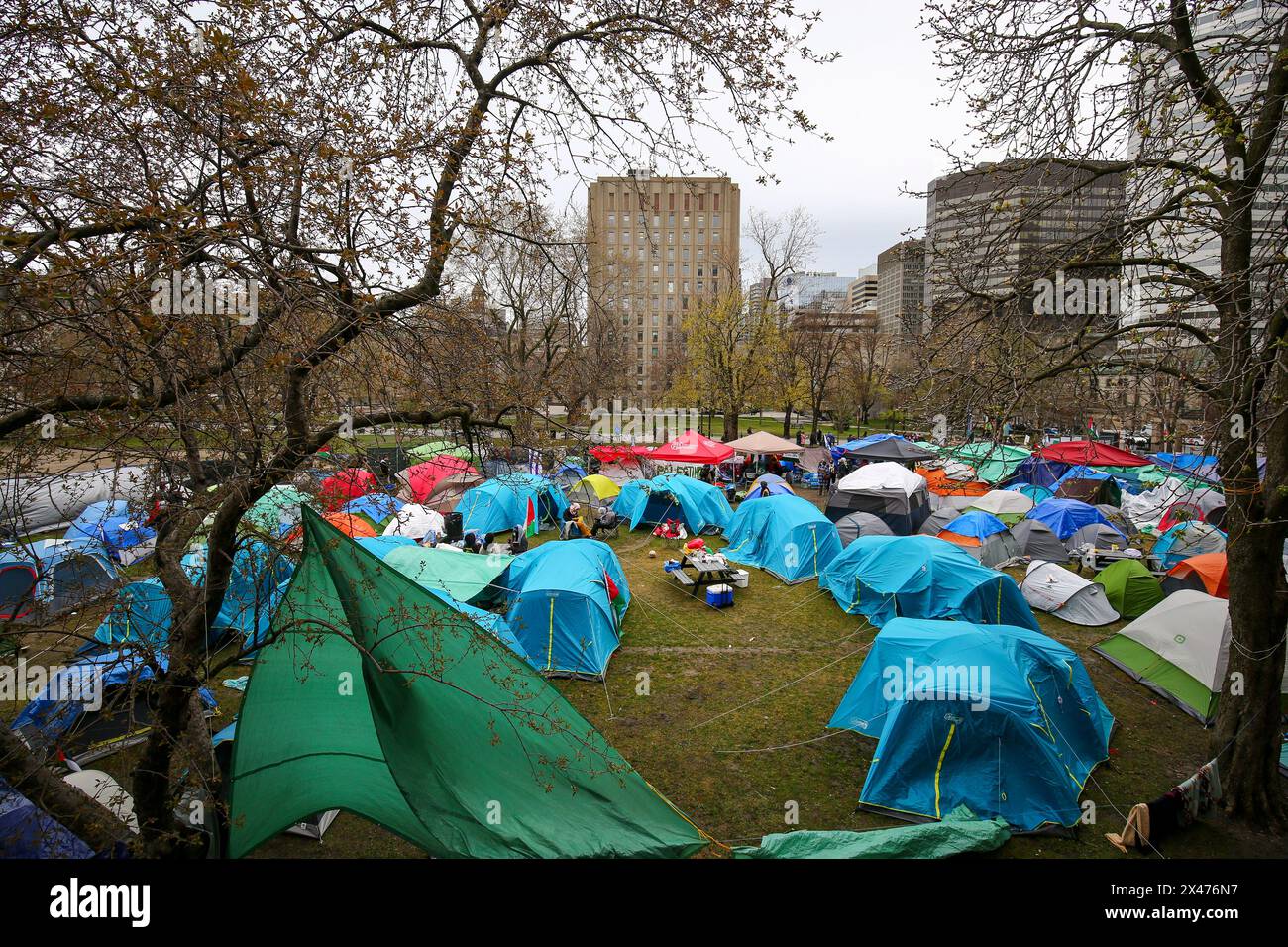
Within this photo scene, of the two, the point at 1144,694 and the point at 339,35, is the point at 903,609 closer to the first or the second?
the point at 1144,694

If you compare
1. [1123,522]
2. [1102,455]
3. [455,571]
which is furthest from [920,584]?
[1102,455]

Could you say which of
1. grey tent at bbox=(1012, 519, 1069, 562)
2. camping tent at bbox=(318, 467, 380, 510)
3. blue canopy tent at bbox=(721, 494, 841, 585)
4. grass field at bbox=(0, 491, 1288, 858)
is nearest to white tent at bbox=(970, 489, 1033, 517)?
grey tent at bbox=(1012, 519, 1069, 562)

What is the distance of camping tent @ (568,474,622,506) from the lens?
19.2 m

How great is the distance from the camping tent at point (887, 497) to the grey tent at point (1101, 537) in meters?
3.55

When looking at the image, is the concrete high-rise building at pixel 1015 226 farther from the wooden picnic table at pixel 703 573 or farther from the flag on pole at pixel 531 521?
the flag on pole at pixel 531 521

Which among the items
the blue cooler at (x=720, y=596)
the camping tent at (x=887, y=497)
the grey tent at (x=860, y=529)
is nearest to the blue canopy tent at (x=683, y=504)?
the camping tent at (x=887, y=497)

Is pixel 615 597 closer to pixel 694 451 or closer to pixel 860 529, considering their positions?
pixel 860 529

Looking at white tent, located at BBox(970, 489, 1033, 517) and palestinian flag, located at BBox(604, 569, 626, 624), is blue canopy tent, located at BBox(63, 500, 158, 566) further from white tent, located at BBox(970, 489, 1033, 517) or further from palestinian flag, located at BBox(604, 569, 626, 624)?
white tent, located at BBox(970, 489, 1033, 517)

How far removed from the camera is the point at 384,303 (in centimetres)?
386

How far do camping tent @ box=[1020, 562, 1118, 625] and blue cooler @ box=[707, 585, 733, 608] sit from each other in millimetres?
5356

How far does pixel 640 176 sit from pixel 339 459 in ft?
10.1

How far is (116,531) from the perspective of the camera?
8695 mm

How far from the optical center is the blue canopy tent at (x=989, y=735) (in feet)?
20.0
